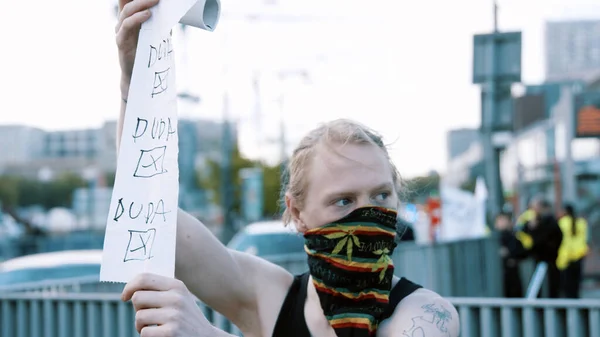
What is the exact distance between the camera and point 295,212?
2.27 meters

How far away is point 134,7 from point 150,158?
379 mm

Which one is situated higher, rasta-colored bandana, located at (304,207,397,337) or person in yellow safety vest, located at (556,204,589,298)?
rasta-colored bandana, located at (304,207,397,337)

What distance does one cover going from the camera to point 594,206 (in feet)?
88.0

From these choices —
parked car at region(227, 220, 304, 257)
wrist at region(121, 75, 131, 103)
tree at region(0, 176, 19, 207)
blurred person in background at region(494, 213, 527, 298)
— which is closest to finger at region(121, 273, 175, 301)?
wrist at region(121, 75, 131, 103)

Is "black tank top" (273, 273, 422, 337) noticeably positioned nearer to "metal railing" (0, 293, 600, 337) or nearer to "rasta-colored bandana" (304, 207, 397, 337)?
"rasta-colored bandana" (304, 207, 397, 337)

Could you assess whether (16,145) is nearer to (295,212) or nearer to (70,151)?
(70,151)

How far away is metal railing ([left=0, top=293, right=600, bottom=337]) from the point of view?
488 cm

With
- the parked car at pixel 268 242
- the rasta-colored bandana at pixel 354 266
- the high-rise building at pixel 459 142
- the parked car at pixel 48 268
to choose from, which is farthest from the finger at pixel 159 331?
the high-rise building at pixel 459 142

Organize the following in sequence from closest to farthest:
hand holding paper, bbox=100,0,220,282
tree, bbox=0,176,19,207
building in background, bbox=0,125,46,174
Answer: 1. hand holding paper, bbox=100,0,220,282
2. tree, bbox=0,176,19,207
3. building in background, bbox=0,125,46,174

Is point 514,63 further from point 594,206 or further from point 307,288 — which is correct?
point 594,206

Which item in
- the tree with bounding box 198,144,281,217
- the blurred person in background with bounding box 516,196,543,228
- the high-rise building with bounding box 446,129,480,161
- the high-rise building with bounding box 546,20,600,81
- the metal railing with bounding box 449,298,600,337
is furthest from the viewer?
the high-rise building with bounding box 446,129,480,161

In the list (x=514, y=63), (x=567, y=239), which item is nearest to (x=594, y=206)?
(x=567, y=239)

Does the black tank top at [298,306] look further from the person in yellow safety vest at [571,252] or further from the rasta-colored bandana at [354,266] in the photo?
the person in yellow safety vest at [571,252]

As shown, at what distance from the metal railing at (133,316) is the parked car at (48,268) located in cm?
289
